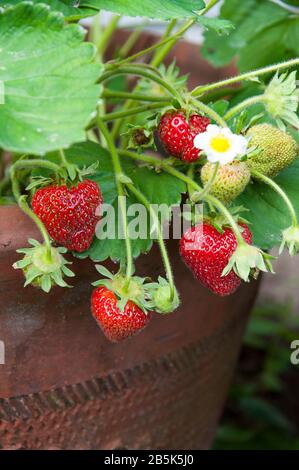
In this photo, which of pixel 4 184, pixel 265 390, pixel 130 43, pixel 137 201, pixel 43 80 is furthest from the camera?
pixel 265 390

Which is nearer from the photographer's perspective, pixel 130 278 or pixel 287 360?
pixel 130 278

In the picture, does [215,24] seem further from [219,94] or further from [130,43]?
[130,43]

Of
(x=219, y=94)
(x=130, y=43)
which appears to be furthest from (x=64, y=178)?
(x=130, y=43)

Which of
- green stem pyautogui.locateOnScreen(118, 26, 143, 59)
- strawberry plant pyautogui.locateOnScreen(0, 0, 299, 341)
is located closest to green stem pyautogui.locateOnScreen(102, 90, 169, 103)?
strawberry plant pyautogui.locateOnScreen(0, 0, 299, 341)
